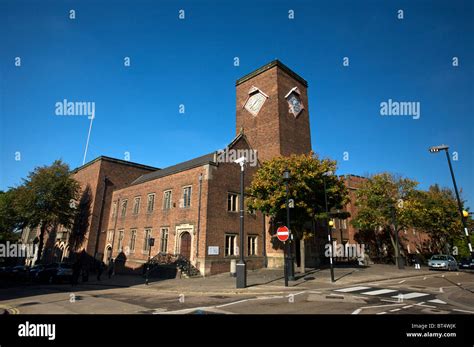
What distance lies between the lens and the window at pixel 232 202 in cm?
2677

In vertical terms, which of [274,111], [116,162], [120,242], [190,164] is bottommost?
[120,242]

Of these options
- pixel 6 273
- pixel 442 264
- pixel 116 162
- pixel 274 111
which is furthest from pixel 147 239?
pixel 442 264

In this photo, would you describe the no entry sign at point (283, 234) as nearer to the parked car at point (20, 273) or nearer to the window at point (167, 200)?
the window at point (167, 200)

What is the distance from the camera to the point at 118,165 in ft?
141

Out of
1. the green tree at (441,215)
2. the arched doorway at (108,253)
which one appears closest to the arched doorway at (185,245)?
the arched doorway at (108,253)

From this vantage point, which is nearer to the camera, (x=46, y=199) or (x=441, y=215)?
(x=46, y=199)

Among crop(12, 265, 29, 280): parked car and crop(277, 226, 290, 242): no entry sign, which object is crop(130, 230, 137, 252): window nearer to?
crop(12, 265, 29, 280): parked car

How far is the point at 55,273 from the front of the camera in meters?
25.1

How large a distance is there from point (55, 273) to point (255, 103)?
2712cm

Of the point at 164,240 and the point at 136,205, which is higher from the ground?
the point at 136,205

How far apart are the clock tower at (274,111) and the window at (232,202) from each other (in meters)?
6.27

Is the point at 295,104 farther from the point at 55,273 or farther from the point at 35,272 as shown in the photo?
the point at 35,272
